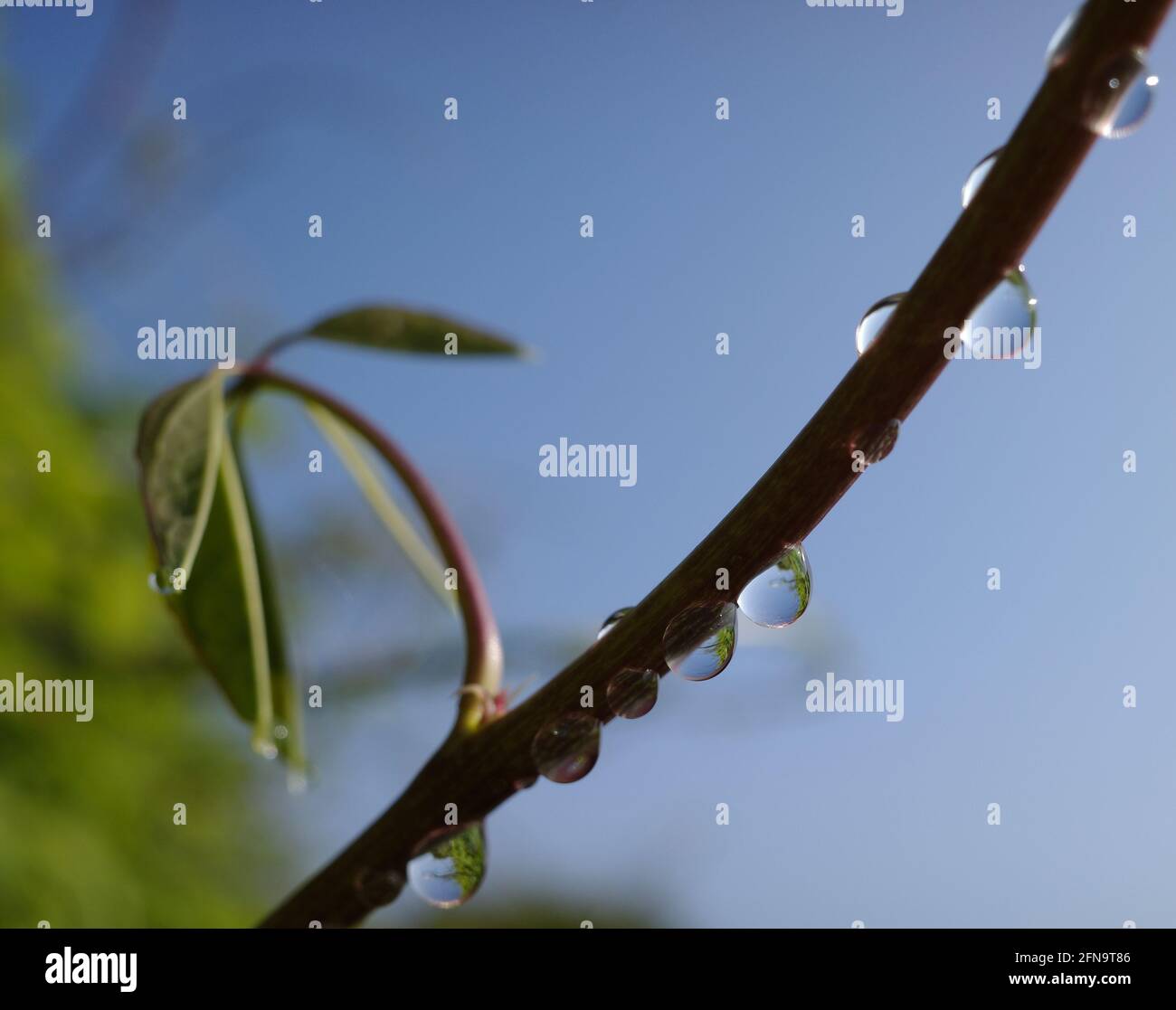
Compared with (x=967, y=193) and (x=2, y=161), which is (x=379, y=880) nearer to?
(x=967, y=193)

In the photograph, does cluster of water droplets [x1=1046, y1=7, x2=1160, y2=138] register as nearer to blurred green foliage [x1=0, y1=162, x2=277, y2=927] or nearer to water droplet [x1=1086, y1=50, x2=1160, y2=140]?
water droplet [x1=1086, y1=50, x2=1160, y2=140]

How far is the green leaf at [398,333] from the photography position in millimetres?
464

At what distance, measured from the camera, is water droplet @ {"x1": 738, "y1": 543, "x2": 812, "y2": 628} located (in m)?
0.24

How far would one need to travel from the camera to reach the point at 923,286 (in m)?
0.19

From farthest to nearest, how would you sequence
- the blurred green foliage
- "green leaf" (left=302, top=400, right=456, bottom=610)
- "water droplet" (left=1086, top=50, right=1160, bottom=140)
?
the blurred green foliage
"green leaf" (left=302, top=400, right=456, bottom=610)
"water droplet" (left=1086, top=50, right=1160, bottom=140)

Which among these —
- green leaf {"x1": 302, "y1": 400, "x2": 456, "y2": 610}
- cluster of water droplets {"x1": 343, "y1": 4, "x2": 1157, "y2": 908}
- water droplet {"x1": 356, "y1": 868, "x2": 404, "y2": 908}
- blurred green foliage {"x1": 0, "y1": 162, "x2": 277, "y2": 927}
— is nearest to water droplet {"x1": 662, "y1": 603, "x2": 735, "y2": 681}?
cluster of water droplets {"x1": 343, "y1": 4, "x2": 1157, "y2": 908}

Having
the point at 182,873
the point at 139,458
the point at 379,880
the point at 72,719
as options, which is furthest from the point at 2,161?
the point at 379,880

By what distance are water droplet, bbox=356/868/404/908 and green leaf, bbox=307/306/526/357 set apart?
253 mm

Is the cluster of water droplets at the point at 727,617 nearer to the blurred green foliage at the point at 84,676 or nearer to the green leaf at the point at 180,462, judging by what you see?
the green leaf at the point at 180,462

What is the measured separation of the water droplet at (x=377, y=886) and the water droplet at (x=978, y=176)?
22 centimetres

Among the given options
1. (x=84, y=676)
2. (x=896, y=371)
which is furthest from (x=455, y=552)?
(x=84, y=676)

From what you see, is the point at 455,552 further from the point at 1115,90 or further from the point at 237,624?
the point at 1115,90
